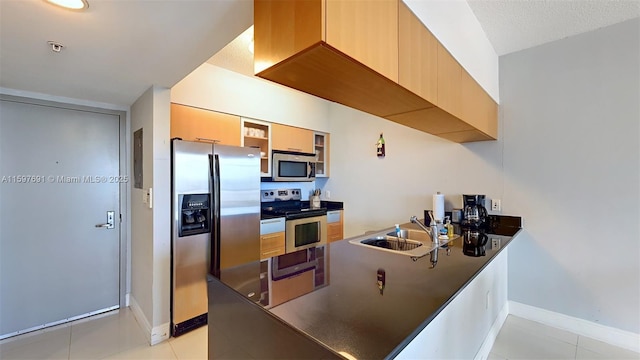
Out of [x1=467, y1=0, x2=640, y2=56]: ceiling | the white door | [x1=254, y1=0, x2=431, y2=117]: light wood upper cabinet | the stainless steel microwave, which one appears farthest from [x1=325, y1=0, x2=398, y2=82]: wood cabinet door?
the white door

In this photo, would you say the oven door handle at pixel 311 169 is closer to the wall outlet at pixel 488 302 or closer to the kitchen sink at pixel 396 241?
the kitchen sink at pixel 396 241

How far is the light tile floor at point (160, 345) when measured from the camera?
204 centimetres

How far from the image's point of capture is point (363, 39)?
1.06m

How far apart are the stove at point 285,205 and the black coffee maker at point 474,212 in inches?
66.9

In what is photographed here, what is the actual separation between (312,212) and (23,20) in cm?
283

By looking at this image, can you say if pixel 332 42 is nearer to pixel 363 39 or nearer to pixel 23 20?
pixel 363 39

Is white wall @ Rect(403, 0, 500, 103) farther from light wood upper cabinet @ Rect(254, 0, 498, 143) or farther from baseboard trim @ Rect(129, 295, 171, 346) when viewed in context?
baseboard trim @ Rect(129, 295, 171, 346)

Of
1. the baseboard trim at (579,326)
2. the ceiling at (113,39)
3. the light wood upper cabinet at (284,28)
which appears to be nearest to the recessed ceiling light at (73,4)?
the ceiling at (113,39)

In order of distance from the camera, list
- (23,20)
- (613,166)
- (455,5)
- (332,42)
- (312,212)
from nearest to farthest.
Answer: (332,42) → (23,20) → (455,5) → (613,166) → (312,212)

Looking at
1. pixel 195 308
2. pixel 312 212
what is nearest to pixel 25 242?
pixel 195 308

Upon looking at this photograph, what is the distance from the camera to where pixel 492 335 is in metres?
2.15

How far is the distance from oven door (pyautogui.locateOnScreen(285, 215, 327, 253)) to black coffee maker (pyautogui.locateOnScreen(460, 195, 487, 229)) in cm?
168

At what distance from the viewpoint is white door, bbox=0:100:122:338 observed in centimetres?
233

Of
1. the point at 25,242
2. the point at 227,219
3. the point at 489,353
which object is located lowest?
the point at 489,353
